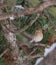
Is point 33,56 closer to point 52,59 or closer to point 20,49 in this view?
point 20,49

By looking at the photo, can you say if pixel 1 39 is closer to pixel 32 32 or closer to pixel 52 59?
pixel 32 32

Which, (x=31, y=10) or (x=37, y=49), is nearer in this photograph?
(x=31, y=10)

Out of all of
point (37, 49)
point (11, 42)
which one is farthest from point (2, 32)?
point (37, 49)

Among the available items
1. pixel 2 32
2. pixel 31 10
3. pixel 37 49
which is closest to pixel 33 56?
pixel 37 49

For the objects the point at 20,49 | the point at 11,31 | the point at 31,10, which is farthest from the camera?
the point at 20,49

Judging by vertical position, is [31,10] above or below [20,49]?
above

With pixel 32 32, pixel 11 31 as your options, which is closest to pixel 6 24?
pixel 11 31

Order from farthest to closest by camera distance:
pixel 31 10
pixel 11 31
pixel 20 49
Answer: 1. pixel 20 49
2. pixel 11 31
3. pixel 31 10

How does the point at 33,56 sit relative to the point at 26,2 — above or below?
below

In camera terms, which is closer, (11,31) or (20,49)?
(11,31)
